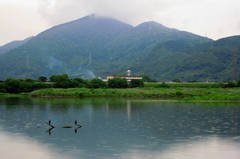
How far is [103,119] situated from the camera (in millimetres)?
35406

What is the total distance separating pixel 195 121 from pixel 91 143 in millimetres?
14507

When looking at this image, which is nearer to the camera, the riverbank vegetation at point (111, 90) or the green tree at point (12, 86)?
the riverbank vegetation at point (111, 90)

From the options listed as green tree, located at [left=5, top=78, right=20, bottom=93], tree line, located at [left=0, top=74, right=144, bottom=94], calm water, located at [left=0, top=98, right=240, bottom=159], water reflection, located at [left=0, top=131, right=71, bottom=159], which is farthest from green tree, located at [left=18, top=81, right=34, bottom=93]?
water reflection, located at [left=0, top=131, right=71, bottom=159]

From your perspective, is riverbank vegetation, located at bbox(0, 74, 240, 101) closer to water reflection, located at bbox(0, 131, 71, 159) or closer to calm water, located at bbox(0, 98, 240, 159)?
calm water, located at bbox(0, 98, 240, 159)

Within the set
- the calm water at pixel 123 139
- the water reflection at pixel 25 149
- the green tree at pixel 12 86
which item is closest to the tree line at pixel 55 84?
the green tree at pixel 12 86

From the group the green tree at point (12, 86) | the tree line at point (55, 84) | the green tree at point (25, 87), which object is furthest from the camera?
the green tree at point (25, 87)

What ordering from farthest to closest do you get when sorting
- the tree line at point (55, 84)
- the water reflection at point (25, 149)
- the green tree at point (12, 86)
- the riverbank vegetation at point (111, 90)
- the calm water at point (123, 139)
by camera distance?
the tree line at point (55, 84)
the green tree at point (12, 86)
the riverbank vegetation at point (111, 90)
the calm water at point (123, 139)
the water reflection at point (25, 149)

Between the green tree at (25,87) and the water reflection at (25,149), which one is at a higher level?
the green tree at (25,87)

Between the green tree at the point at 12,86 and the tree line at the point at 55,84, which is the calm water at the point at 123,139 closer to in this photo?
the green tree at the point at 12,86

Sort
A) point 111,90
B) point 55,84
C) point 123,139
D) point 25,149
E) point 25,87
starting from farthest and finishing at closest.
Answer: point 55,84, point 25,87, point 111,90, point 123,139, point 25,149

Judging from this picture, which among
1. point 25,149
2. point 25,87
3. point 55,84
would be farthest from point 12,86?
point 25,149

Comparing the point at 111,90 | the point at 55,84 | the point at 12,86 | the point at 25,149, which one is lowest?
the point at 25,149

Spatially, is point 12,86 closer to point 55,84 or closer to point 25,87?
point 25,87

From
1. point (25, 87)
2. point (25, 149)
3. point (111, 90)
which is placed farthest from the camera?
point (25, 87)
